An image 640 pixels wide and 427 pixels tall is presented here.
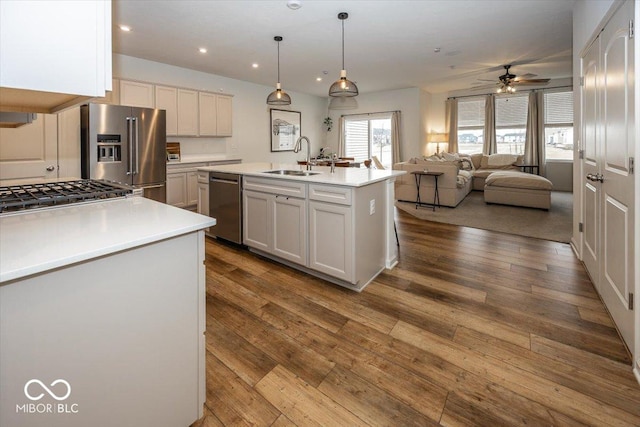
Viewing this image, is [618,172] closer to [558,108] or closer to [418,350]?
[418,350]

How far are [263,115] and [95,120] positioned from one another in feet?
12.9

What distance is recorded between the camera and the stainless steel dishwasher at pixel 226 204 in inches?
144

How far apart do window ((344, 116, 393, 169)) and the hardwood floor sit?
628cm

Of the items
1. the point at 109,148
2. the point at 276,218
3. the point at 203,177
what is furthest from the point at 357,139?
the point at 276,218

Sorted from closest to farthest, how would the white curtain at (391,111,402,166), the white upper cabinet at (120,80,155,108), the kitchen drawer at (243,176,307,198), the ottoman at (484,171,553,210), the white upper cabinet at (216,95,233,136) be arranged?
the kitchen drawer at (243,176,307,198), the white upper cabinet at (120,80,155,108), the ottoman at (484,171,553,210), the white upper cabinet at (216,95,233,136), the white curtain at (391,111,402,166)

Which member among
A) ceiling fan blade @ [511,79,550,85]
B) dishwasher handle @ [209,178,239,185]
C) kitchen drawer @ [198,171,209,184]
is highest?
ceiling fan blade @ [511,79,550,85]

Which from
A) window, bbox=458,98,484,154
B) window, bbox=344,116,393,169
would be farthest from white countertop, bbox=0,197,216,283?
window, bbox=458,98,484,154

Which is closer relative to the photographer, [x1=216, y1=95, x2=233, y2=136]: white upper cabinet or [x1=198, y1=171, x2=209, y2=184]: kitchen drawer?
[x1=198, y1=171, x2=209, y2=184]: kitchen drawer

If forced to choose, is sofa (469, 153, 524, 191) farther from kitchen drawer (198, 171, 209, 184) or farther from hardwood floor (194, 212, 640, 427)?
kitchen drawer (198, 171, 209, 184)

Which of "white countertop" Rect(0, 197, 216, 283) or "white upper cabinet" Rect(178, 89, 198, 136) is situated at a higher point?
"white upper cabinet" Rect(178, 89, 198, 136)

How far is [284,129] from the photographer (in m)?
8.08

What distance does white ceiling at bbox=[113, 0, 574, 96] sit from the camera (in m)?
3.46

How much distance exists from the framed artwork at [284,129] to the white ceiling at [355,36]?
4.41 ft

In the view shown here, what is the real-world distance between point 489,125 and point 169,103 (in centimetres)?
752
